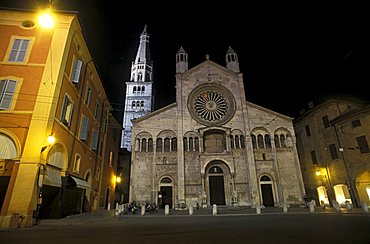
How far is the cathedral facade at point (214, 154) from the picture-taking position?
74.5 ft

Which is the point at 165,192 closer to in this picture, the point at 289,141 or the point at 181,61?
the point at 289,141

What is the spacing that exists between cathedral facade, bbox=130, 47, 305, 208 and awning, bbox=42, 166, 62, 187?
1067cm

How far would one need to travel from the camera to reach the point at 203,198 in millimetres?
22000

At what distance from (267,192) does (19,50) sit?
26118mm

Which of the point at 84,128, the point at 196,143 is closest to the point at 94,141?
the point at 84,128

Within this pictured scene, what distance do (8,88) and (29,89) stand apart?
1111 millimetres

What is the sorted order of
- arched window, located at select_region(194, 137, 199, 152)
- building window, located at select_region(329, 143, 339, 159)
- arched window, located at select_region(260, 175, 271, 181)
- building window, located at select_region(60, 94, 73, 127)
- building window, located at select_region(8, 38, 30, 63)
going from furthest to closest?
arched window, located at select_region(194, 137, 199, 152)
building window, located at select_region(329, 143, 339, 159)
arched window, located at select_region(260, 175, 271, 181)
building window, located at select_region(60, 94, 73, 127)
building window, located at select_region(8, 38, 30, 63)

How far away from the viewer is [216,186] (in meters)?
23.6

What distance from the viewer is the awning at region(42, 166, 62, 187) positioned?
A: 38.1 feet

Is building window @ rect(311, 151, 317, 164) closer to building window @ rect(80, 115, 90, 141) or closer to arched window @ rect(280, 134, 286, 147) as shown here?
arched window @ rect(280, 134, 286, 147)

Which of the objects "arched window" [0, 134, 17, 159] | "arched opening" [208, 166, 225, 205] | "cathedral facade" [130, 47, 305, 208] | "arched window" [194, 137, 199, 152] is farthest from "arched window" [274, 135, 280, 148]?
"arched window" [0, 134, 17, 159]

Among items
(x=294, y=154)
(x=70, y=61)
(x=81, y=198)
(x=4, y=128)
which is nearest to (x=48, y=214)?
(x=81, y=198)

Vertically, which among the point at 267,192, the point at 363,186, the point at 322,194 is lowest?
the point at 322,194

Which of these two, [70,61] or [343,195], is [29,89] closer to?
[70,61]
